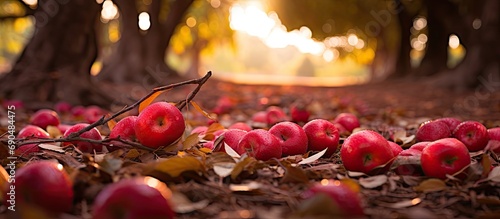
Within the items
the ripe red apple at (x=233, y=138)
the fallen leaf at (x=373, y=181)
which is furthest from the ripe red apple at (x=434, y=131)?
the ripe red apple at (x=233, y=138)

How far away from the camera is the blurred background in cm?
695

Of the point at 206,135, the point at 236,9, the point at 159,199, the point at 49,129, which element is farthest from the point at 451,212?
the point at 236,9

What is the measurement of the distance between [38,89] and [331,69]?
271ft

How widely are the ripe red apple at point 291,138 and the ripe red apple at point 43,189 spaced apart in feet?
3.76

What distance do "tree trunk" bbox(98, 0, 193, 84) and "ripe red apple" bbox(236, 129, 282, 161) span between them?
11.7 m

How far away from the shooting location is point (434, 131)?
9.39ft

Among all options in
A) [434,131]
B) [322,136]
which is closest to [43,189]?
[322,136]

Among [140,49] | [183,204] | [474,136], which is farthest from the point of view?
[140,49]

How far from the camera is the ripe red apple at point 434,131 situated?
282 centimetres

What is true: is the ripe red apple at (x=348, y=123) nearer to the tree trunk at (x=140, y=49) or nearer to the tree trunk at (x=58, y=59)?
the tree trunk at (x=58, y=59)

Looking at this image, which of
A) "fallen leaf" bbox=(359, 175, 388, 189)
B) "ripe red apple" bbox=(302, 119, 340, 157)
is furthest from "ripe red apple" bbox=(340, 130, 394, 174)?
"ripe red apple" bbox=(302, 119, 340, 157)

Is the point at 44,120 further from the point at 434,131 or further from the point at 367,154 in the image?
the point at 434,131

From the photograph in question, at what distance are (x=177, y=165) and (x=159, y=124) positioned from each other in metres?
0.50

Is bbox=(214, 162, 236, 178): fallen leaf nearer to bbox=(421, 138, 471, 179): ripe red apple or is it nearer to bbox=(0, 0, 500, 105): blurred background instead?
bbox=(421, 138, 471, 179): ripe red apple
